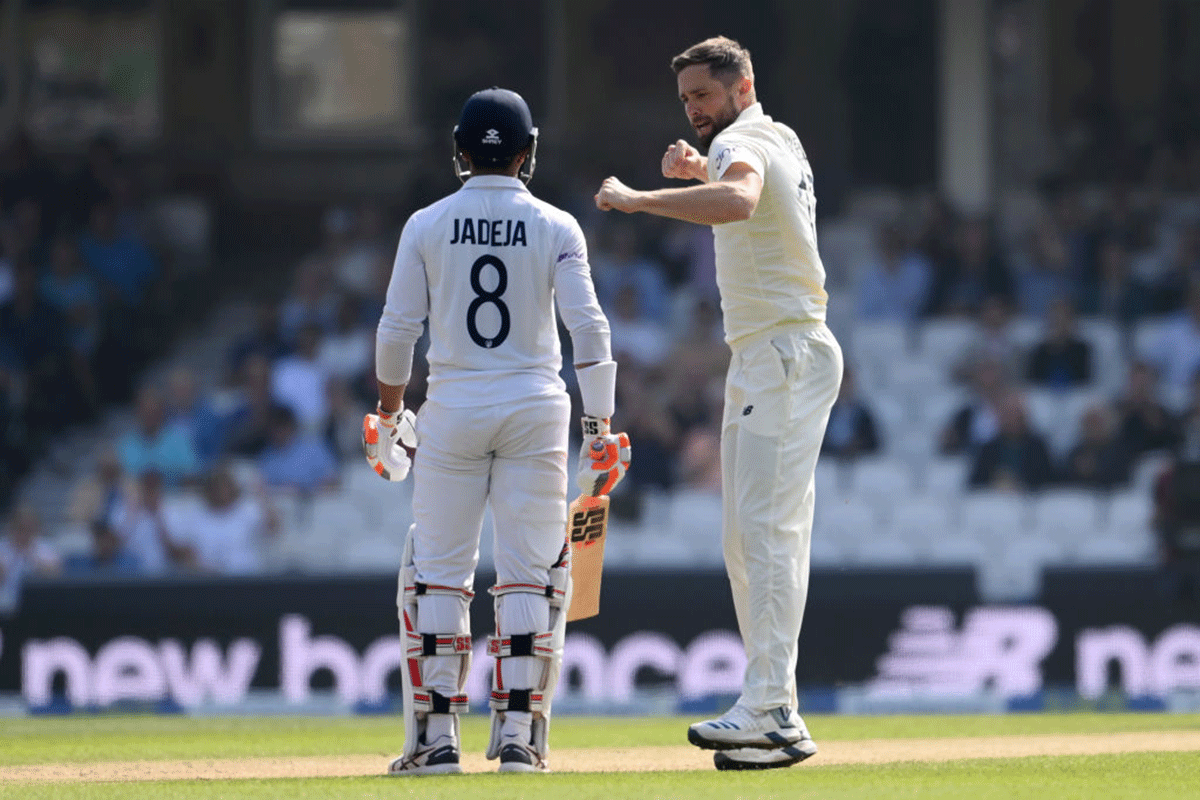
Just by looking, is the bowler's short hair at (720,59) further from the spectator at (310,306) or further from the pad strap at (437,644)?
the spectator at (310,306)

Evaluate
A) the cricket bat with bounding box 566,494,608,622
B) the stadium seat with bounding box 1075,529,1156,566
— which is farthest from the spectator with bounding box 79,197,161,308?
the cricket bat with bounding box 566,494,608,622

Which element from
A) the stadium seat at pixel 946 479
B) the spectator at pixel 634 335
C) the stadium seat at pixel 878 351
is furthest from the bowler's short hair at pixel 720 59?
the stadium seat at pixel 878 351

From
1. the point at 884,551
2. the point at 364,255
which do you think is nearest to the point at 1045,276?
the point at 884,551

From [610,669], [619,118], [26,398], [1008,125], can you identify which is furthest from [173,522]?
[1008,125]

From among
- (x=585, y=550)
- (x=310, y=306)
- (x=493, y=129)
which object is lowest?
(x=585, y=550)

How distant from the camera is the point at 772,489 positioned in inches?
237

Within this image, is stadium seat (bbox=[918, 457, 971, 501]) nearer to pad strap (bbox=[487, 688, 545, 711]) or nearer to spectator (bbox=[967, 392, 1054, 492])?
spectator (bbox=[967, 392, 1054, 492])

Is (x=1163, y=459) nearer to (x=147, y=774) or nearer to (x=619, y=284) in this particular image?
(x=619, y=284)

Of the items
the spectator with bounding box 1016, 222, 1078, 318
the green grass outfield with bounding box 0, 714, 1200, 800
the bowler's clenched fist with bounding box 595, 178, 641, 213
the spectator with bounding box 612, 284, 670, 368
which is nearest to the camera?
the green grass outfield with bounding box 0, 714, 1200, 800

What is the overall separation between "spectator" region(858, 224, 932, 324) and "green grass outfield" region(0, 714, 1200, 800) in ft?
20.0

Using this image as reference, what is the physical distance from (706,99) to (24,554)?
784 cm

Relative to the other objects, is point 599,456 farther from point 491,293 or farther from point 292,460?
point 292,460

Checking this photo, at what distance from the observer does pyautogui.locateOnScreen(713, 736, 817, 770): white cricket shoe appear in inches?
233

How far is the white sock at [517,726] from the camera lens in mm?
6027
